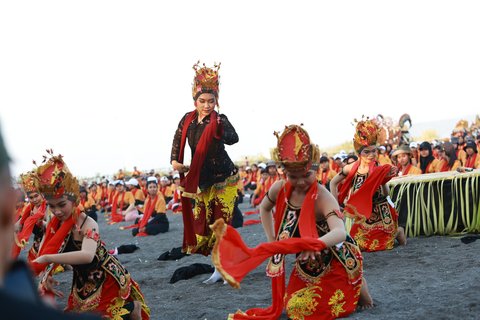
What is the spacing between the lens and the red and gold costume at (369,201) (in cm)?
665

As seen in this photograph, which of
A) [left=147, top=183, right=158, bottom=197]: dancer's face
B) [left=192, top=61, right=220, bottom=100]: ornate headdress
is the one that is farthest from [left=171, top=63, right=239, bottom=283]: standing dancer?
[left=147, top=183, right=158, bottom=197]: dancer's face

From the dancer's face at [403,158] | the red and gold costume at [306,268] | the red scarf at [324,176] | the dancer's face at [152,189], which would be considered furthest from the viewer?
the red scarf at [324,176]

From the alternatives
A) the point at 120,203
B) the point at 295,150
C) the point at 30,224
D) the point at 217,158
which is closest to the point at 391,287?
the point at 295,150

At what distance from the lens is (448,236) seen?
7594mm

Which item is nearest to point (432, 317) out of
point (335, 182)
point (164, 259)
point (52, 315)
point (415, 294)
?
point (415, 294)

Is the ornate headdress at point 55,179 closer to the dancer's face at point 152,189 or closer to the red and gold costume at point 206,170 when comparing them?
the red and gold costume at point 206,170

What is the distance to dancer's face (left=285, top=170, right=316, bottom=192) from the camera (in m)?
4.13

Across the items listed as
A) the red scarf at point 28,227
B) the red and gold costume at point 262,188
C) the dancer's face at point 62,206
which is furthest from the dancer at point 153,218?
the dancer's face at point 62,206

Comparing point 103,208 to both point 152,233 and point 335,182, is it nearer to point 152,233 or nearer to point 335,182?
point 152,233

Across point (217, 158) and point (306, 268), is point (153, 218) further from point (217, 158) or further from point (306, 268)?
point (306, 268)

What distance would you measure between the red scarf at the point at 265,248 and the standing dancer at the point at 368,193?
8.18ft

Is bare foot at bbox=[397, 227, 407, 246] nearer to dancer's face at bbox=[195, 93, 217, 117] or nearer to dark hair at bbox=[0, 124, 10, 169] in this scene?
dancer's face at bbox=[195, 93, 217, 117]

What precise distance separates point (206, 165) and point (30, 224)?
5.92ft

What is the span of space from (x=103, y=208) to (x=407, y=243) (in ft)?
59.4
